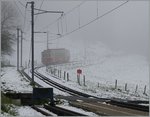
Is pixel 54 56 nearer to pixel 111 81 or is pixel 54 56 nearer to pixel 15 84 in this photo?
pixel 111 81

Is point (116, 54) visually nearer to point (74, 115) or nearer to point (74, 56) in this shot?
point (74, 56)

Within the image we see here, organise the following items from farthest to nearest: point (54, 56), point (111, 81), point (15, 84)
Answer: point (54, 56)
point (111, 81)
point (15, 84)

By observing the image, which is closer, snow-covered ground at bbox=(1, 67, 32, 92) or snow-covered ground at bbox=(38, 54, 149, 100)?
snow-covered ground at bbox=(1, 67, 32, 92)

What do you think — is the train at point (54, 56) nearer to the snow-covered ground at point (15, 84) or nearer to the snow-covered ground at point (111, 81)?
the snow-covered ground at point (111, 81)

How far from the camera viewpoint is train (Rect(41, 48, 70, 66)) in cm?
10700

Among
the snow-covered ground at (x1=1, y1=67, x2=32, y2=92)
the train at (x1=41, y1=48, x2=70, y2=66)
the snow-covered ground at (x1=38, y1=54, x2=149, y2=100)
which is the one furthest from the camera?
the train at (x1=41, y1=48, x2=70, y2=66)

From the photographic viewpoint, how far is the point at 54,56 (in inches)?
4451

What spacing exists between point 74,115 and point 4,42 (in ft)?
190

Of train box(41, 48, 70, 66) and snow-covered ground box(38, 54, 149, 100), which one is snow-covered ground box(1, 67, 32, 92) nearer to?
snow-covered ground box(38, 54, 149, 100)

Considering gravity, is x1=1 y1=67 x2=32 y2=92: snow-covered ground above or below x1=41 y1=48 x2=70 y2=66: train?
below

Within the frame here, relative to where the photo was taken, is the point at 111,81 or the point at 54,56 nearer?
the point at 111,81

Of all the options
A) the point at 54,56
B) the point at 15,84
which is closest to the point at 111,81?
the point at 15,84

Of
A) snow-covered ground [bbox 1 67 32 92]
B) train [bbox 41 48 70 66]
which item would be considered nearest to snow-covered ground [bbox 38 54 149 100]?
snow-covered ground [bbox 1 67 32 92]

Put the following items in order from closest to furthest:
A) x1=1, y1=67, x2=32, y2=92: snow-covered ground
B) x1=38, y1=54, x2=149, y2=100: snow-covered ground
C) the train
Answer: x1=1, y1=67, x2=32, y2=92: snow-covered ground → x1=38, y1=54, x2=149, y2=100: snow-covered ground → the train
